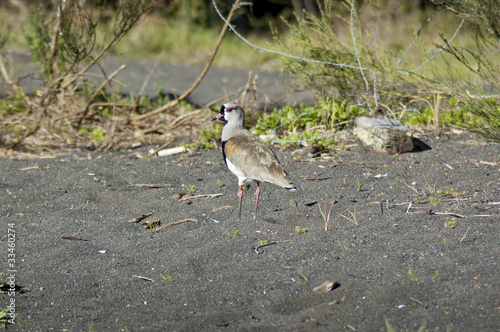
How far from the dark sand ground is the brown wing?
1.15 ft

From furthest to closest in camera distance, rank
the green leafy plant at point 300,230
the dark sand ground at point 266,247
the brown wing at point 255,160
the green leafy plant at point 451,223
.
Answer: the brown wing at point 255,160, the green leafy plant at point 300,230, the green leafy plant at point 451,223, the dark sand ground at point 266,247

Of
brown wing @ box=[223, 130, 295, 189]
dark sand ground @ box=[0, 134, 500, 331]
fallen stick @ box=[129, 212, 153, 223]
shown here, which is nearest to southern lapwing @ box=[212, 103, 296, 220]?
Answer: brown wing @ box=[223, 130, 295, 189]

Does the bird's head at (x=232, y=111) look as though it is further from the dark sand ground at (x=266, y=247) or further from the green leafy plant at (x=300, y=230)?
the green leafy plant at (x=300, y=230)

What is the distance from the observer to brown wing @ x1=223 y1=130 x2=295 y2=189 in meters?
4.25

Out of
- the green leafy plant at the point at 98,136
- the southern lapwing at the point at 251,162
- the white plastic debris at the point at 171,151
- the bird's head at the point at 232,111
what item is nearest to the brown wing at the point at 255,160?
the southern lapwing at the point at 251,162

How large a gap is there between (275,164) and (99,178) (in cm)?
195

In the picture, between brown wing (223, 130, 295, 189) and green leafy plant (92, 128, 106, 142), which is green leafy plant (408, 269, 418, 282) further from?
green leafy plant (92, 128, 106, 142)

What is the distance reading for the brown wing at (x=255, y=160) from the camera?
4.25 m

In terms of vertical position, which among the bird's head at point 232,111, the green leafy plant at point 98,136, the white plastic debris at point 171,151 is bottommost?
the green leafy plant at point 98,136

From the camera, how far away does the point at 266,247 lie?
3904 millimetres

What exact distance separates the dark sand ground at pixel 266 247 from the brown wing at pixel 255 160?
35 cm

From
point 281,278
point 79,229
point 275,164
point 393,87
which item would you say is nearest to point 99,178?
point 79,229

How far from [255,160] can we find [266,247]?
0.83 metres

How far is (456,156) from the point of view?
5395mm
